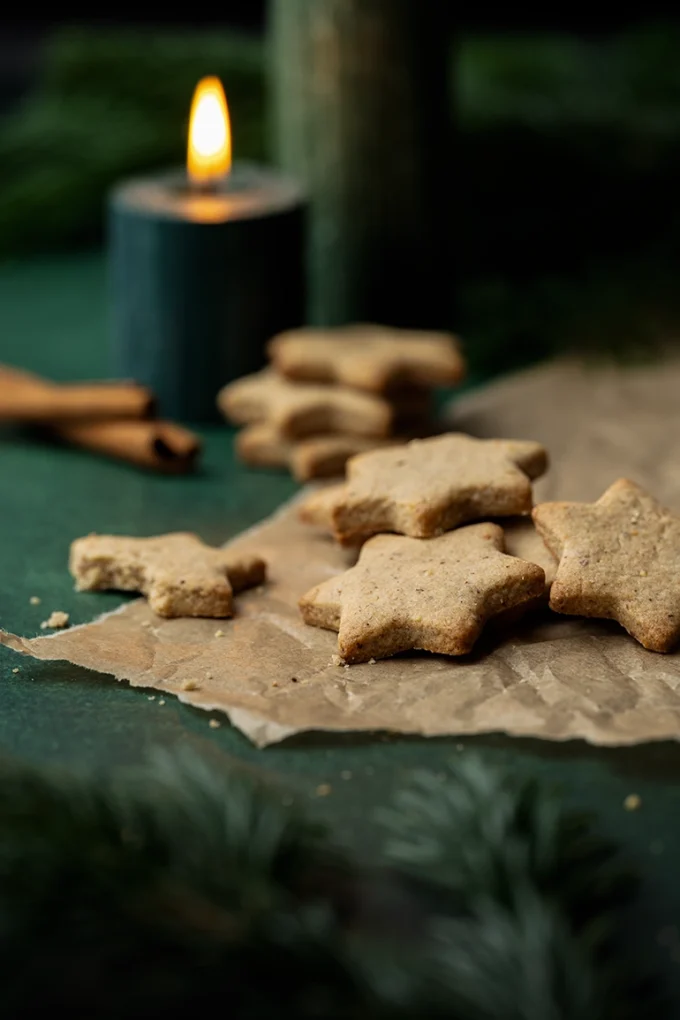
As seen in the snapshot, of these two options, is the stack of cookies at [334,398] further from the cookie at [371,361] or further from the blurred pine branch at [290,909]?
the blurred pine branch at [290,909]

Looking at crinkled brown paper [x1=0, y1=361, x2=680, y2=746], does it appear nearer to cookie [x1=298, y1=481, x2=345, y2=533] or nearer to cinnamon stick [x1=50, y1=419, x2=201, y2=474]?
cookie [x1=298, y1=481, x2=345, y2=533]

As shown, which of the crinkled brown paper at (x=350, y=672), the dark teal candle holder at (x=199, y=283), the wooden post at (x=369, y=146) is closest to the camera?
the crinkled brown paper at (x=350, y=672)

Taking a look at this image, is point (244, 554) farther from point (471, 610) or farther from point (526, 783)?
point (526, 783)

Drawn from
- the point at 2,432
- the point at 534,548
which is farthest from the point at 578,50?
the point at 534,548

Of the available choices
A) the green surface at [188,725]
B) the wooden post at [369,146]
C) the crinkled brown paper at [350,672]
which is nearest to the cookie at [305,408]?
the green surface at [188,725]

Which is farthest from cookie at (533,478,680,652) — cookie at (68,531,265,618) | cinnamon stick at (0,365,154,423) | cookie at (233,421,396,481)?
cinnamon stick at (0,365,154,423)
